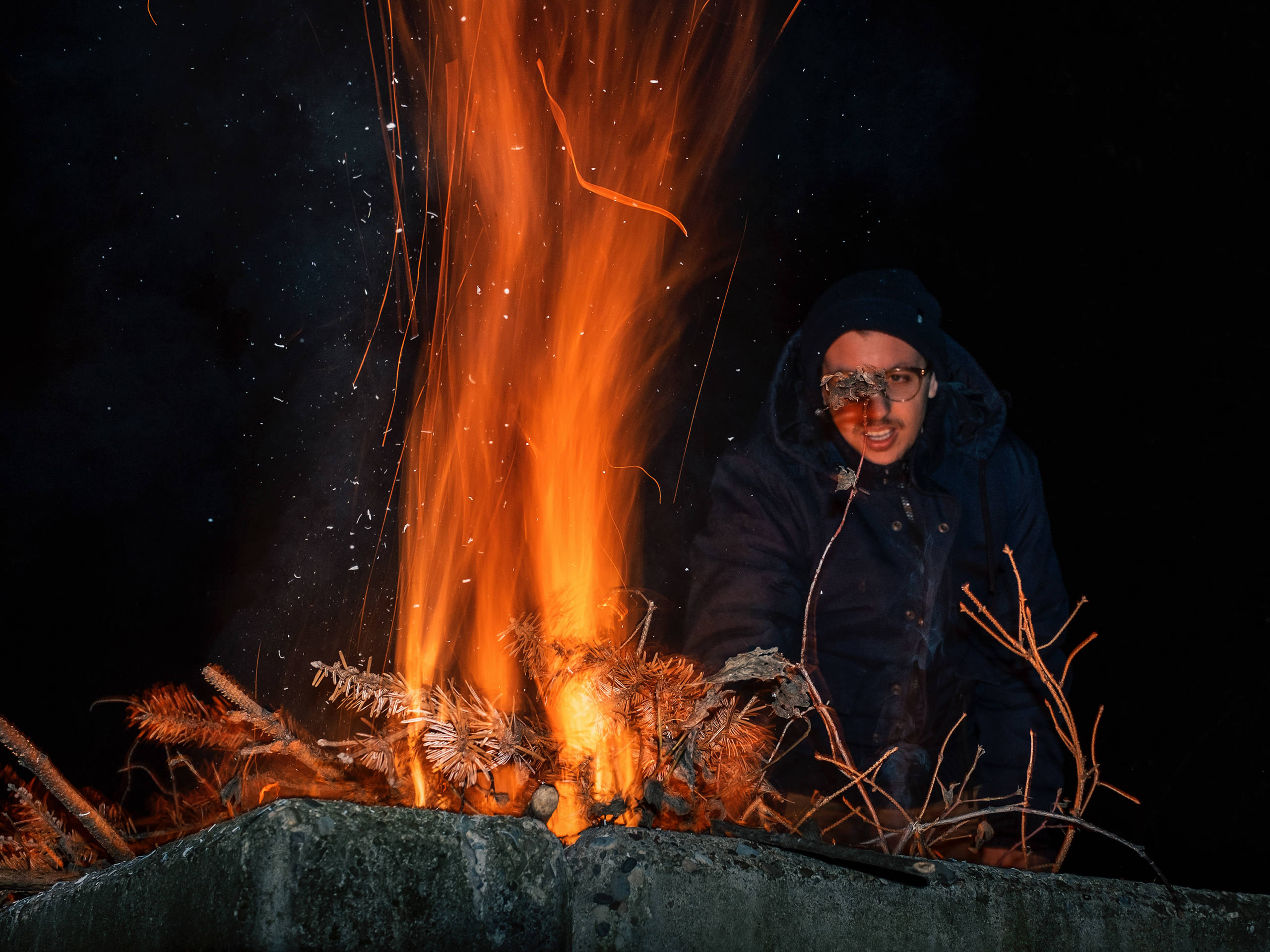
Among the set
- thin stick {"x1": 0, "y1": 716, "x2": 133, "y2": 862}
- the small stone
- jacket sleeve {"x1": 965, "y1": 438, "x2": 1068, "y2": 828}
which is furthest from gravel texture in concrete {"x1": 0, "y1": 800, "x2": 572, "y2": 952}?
jacket sleeve {"x1": 965, "y1": 438, "x2": 1068, "y2": 828}

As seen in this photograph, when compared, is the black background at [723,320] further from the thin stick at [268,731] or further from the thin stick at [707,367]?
the thin stick at [268,731]

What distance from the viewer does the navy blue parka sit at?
2.56 m

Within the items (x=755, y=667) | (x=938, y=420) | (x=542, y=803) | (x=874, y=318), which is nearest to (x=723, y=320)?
(x=874, y=318)

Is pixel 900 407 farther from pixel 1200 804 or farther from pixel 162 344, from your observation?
pixel 162 344

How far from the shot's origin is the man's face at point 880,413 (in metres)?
2.62

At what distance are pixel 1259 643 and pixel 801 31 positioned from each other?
2398mm

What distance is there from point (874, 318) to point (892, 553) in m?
0.72

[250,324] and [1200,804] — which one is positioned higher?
[250,324]

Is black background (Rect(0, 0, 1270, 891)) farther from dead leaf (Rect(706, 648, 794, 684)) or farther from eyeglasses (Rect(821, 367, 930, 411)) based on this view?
dead leaf (Rect(706, 648, 794, 684))

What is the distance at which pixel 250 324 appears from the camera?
264 centimetres

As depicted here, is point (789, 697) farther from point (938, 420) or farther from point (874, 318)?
point (874, 318)

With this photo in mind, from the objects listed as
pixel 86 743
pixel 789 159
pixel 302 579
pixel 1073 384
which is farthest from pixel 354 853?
pixel 1073 384

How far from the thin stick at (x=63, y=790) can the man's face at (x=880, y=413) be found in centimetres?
208

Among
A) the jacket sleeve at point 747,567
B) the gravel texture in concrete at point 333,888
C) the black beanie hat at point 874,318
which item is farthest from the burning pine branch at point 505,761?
the black beanie hat at point 874,318
